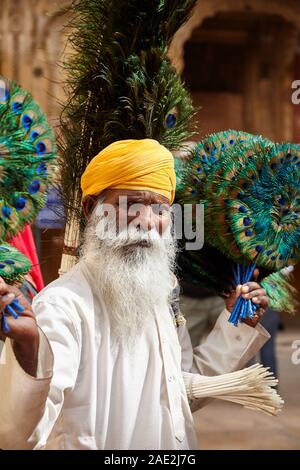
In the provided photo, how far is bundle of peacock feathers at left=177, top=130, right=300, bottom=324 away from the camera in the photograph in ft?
8.81

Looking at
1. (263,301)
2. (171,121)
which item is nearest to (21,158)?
(171,121)

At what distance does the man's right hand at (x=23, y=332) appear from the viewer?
1.91 m

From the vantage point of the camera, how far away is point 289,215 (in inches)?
107

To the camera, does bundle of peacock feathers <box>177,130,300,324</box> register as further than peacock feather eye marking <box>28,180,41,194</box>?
Yes

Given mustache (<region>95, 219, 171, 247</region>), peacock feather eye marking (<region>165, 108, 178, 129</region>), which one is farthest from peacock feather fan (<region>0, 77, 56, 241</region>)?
peacock feather eye marking (<region>165, 108, 178, 129</region>)

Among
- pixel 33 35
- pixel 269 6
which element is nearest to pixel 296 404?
pixel 33 35

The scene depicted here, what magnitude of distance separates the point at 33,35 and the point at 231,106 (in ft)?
14.2

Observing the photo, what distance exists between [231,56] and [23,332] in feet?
35.2

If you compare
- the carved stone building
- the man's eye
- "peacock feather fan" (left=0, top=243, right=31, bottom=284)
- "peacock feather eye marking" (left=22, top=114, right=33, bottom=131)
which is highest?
the carved stone building

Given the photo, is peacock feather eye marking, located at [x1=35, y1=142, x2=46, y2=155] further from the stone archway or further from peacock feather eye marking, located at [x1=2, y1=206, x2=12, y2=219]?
the stone archway

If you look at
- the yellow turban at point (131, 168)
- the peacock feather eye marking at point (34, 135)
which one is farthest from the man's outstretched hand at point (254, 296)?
the peacock feather eye marking at point (34, 135)

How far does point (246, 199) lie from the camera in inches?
106

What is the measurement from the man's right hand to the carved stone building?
623 centimetres
